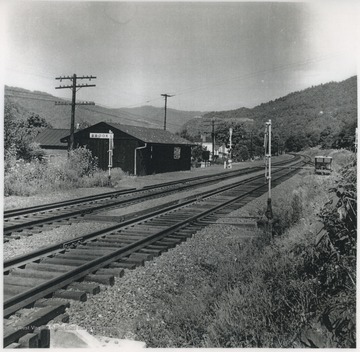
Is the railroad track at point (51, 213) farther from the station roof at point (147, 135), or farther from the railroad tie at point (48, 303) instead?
the station roof at point (147, 135)

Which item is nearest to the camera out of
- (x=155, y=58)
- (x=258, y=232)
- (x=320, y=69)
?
(x=320, y=69)

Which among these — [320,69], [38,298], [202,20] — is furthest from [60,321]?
[320,69]

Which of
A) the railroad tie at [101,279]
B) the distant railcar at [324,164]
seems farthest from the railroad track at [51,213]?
the distant railcar at [324,164]

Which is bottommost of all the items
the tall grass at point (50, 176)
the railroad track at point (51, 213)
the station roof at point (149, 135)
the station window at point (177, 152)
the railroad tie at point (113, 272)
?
the railroad tie at point (113, 272)

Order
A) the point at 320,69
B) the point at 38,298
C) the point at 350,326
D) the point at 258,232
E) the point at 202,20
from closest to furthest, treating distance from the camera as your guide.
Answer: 1. the point at 350,326
2. the point at 38,298
3. the point at 202,20
4. the point at 320,69
5. the point at 258,232

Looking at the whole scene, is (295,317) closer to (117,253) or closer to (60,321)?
(60,321)
